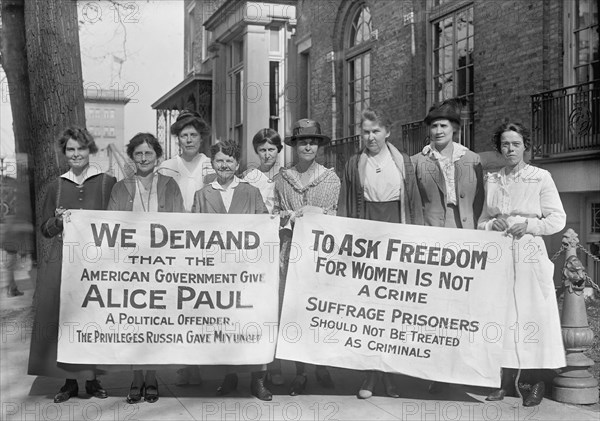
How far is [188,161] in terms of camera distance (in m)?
5.63

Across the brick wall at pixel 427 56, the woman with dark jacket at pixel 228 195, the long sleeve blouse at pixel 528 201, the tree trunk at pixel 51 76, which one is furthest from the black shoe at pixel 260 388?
the brick wall at pixel 427 56

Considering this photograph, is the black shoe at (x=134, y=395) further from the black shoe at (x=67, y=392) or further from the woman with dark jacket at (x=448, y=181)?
the woman with dark jacket at (x=448, y=181)

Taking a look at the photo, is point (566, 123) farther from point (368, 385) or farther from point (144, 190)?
point (144, 190)

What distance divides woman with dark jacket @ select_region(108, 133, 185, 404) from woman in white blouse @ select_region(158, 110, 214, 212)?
363mm

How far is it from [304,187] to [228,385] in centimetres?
163

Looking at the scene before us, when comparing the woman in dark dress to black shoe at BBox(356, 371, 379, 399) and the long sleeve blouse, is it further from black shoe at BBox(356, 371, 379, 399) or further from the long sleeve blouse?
the long sleeve blouse

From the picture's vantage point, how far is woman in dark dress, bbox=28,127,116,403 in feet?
16.3

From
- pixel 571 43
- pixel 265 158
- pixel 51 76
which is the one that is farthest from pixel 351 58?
pixel 265 158

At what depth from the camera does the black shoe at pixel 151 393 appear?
498 centimetres

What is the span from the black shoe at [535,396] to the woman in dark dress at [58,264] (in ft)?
10.3

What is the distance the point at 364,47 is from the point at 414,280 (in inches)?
455

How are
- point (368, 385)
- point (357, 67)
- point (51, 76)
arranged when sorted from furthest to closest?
point (357, 67) < point (51, 76) < point (368, 385)

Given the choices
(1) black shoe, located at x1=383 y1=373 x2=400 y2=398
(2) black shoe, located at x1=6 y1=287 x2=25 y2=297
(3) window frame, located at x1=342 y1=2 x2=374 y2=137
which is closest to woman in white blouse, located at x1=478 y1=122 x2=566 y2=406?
(1) black shoe, located at x1=383 y1=373 x2=400 y2=398

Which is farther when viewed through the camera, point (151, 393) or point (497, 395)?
point (497, 395)
